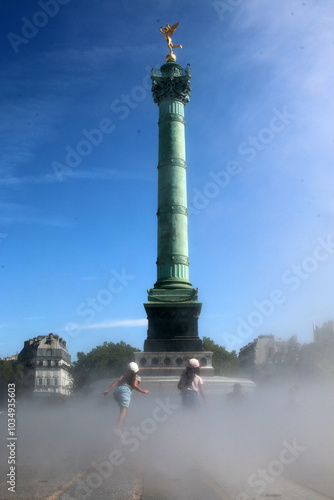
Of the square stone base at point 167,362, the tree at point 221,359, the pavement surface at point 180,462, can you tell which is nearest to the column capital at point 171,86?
the square stone base at point 167,362

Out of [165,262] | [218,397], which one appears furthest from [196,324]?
[218,397]

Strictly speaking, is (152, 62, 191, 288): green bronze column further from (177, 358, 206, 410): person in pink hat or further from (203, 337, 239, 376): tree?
(203, 337, 239, 376): tree

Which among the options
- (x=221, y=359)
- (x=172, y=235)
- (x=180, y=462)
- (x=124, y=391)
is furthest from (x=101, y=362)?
(x=180, y=462)

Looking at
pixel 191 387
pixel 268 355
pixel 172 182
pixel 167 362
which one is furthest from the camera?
pixel 268 355

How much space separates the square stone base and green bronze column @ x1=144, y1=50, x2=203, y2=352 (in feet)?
1.75

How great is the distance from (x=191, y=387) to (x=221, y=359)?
58.9m

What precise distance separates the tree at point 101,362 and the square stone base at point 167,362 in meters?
39.8

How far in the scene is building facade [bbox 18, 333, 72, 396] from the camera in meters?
83.4

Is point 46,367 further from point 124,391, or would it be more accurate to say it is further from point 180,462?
point 180,462

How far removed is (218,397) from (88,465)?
13.6 m

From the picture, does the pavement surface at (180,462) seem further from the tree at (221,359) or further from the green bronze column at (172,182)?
the tree at (221,359)

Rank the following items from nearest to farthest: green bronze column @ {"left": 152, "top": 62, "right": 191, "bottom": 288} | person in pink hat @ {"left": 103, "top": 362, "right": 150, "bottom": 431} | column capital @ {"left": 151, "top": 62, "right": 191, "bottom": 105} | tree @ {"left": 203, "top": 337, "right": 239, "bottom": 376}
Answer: person in pink hat @ {"left": 103, "top": 362, "right": 150, "bottom": 431} < green bronze column @ {"left": 152, "top": 62, "right": 191, "bottom": 288} < column capital @ {"left": 151, "top": 62, "right": 191, "bottom": 105} < tree @ {"left": 203, "top": 337, "right": 239, "bottom": 376}

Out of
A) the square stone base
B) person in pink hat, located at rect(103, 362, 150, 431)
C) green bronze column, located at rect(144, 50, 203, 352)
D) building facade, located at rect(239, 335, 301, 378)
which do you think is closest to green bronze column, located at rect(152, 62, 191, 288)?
green bronze column, located at rect(144, 50, 203, 352)

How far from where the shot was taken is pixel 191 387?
9180mm
